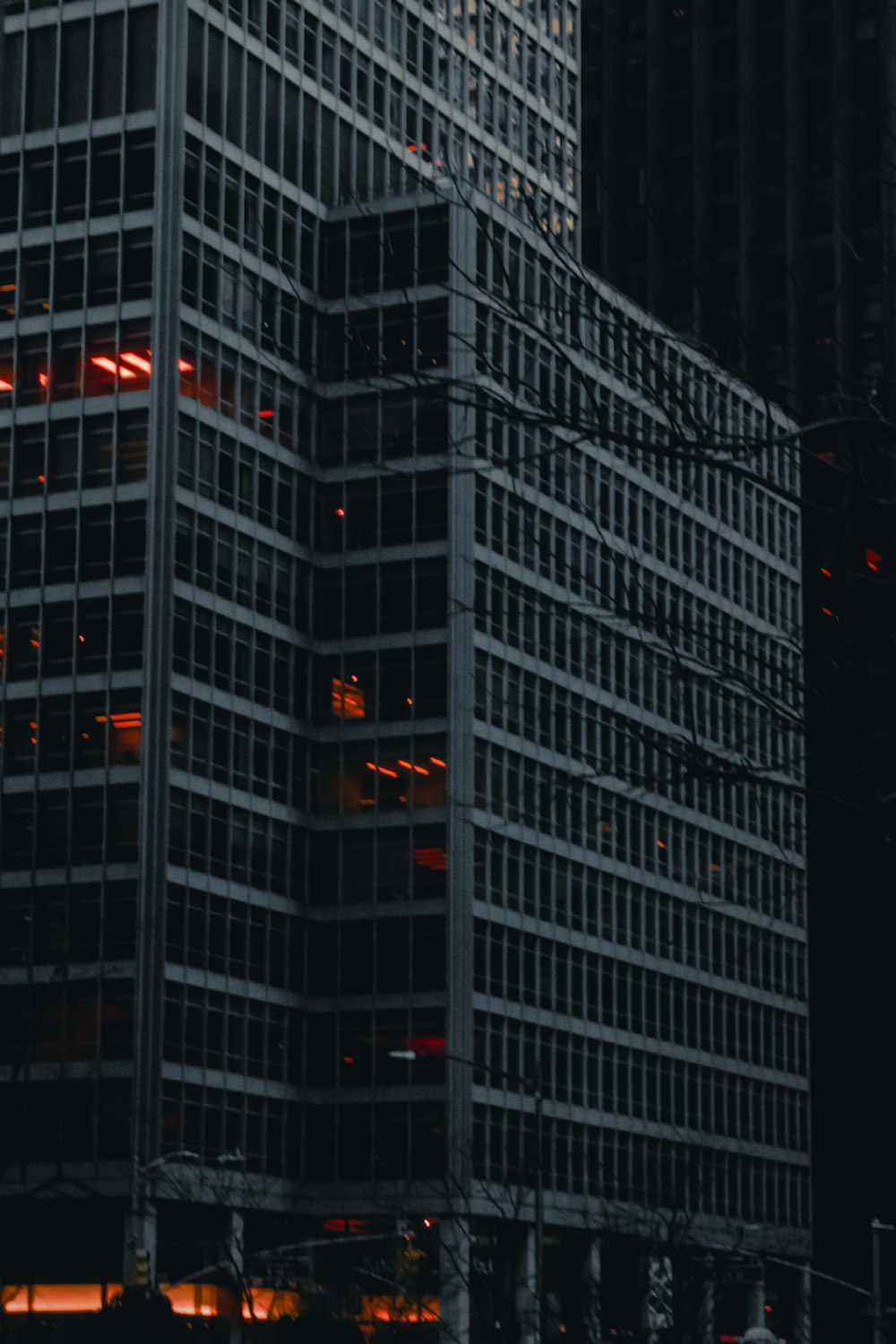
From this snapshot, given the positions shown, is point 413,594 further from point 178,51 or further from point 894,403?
point 894,403

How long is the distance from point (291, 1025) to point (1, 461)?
81.5 feet

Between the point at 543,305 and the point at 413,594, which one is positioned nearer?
the point at 543,305

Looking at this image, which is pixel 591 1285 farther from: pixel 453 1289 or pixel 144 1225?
pixel 144 1225

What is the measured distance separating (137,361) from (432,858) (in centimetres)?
2256

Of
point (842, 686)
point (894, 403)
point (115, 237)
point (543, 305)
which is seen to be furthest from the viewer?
point (115, 237)

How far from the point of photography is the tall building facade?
90.5m

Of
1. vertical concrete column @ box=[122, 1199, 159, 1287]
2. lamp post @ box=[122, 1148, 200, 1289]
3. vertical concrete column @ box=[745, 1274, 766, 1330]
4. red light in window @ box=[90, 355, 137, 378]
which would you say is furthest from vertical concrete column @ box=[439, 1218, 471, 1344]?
red light in window @ box=[90, 355, 137, 378]

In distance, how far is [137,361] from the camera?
96.4 meters

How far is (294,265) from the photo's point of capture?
103 metres

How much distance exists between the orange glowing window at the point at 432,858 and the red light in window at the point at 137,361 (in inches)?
850

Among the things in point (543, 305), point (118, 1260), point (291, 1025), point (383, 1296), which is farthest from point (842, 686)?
point (291, 1025)

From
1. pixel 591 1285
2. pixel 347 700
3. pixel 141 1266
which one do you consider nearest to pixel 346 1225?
pixel 347 700

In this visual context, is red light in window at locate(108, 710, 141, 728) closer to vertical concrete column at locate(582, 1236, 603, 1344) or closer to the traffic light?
vertical concrete column at locate(582, 1236, 603, 1344)

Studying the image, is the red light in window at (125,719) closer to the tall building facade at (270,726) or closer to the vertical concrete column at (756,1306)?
the tall building facade at (270,726)
